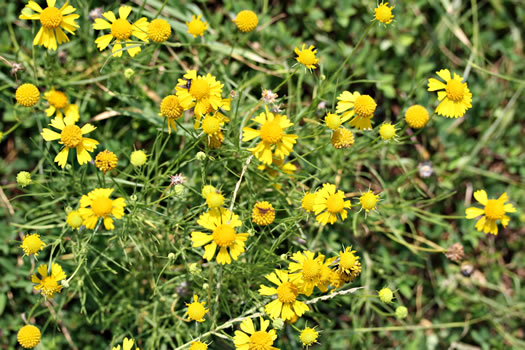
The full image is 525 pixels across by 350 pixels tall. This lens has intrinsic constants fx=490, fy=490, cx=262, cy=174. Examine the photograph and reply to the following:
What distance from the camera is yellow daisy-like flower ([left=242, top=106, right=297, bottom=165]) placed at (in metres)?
2.05

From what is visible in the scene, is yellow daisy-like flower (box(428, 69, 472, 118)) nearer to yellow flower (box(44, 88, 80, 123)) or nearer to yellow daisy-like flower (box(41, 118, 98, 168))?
yellow daisy-like flower (box(41, 118, 98, 168))

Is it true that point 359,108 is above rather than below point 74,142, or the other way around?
above

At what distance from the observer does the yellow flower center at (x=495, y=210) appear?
237 cm

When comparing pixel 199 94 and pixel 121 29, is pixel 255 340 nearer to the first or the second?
pixel 199 94

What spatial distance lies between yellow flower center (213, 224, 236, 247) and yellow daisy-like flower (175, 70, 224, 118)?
491 mm

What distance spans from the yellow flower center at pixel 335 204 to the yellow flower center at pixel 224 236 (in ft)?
1.43

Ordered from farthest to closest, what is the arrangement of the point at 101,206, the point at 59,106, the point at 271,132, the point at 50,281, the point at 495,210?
the point at 59,106 < the point at 495,210 < the point at 50,281 < the point at 271,132 < the point at 101,206

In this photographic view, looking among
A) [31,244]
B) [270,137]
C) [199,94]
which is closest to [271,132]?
[270,137]

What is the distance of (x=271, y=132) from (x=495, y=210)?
119 cm

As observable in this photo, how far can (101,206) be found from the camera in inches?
75.6

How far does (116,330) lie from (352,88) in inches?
76.4

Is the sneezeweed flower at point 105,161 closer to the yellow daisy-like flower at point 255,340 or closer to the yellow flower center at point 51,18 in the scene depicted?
the yellow flower center at point 51,18

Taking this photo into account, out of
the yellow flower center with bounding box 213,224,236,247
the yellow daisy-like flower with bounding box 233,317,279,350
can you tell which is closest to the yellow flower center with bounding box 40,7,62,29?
→ the yellow flower center with bounding box 213,224,236,247

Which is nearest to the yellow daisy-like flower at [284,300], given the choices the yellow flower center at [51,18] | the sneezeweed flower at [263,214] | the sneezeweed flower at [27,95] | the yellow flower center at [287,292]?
the yellow flower center at [287,292]
